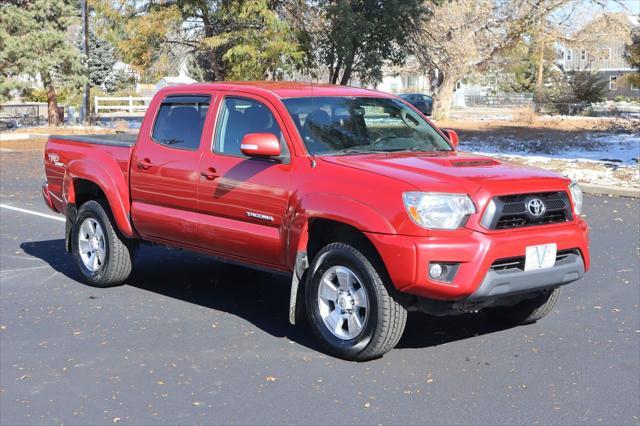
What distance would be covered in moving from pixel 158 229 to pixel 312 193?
193cm

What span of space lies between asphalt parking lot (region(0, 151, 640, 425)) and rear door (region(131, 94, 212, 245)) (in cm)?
72

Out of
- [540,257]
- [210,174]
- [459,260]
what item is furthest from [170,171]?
[540,257]

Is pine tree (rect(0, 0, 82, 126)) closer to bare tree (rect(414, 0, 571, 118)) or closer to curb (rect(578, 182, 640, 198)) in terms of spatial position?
bare tree (rect(414, 0, 571, 118))

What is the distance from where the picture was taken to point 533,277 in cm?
Result: 580

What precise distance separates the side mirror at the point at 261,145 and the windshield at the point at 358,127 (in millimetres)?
263

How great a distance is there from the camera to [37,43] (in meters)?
32.9

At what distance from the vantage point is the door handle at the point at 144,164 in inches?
299

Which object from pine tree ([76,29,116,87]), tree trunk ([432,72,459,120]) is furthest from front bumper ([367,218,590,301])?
pine tree ([76,29,116,87])

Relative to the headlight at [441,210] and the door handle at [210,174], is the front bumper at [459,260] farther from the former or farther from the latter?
the door handle at [210,174]

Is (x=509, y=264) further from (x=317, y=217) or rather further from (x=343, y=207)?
(x=317, y=217)

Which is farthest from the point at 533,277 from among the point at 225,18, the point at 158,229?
the point at 225,18

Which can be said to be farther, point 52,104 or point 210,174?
point 52,104

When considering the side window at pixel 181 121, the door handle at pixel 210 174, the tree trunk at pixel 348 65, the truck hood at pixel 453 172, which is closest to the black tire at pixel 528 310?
the truck hood at pixel 453 172

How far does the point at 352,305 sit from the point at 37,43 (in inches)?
1172
